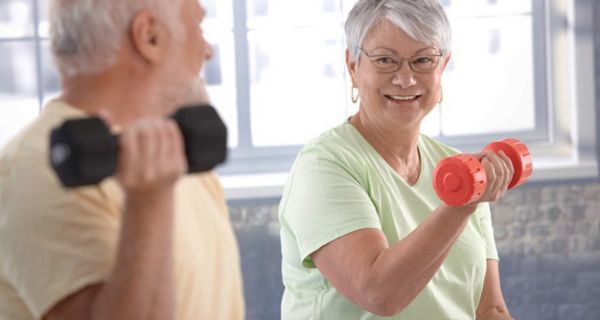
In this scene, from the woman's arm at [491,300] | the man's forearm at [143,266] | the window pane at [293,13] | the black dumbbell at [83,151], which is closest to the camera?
the black dumbbell at [83,151]

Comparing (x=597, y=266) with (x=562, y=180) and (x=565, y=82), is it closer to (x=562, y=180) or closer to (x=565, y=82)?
(x=562, y=180)

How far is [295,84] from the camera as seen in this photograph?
15.3 feet

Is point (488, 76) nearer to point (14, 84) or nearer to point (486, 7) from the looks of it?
point (486, 7)

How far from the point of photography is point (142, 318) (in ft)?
3.76

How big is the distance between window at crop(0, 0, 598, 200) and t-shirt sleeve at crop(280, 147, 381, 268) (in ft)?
8.19

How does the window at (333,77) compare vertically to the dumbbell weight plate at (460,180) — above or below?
above

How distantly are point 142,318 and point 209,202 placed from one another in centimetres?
37

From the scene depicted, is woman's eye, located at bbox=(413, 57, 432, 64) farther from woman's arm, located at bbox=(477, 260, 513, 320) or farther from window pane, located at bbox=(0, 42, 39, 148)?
window pane, located at bbox=(0, 42, 39, 148)

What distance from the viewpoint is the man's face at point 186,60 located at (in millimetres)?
1312

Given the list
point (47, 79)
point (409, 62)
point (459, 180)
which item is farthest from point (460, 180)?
point (47, 79)

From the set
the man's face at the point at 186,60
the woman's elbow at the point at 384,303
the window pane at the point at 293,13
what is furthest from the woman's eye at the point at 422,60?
the window pane at the point at 293,13

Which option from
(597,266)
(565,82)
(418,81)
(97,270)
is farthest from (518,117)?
(97,270)

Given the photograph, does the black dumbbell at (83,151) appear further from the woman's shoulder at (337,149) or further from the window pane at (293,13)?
the window pane at (293,13)

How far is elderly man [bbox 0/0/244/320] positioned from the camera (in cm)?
112
